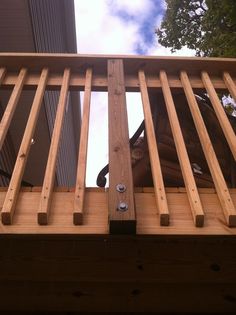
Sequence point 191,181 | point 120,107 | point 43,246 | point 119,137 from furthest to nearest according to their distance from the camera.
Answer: point 120,107 < point 119,137 < point 191,181 < point 43,246

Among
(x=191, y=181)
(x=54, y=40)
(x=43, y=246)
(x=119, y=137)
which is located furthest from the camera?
(x=54, y=40)

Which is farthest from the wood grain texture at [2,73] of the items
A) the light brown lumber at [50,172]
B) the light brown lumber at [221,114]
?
the light brown lumber at [221,114]

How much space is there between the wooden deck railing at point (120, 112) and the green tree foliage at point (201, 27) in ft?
13.5

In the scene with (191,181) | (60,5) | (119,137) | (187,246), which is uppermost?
(60,5)

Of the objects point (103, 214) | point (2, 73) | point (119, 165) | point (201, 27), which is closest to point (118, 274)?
point (103, 214)

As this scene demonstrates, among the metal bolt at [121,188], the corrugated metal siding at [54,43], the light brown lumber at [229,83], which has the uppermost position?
the corrugated metal siding at [54,43]

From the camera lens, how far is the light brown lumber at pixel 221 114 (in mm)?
2525

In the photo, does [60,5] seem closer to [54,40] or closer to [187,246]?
[54,40]

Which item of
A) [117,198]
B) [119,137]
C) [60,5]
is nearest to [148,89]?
[119,137]

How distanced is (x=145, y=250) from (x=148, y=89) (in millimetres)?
1461

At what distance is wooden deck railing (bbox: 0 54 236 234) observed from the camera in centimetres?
203

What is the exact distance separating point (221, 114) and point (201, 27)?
645 cm

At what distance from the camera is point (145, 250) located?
6.77 ft

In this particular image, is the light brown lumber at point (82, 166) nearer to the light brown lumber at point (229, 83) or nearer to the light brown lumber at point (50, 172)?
the light brown lumber at point (50, 172)
